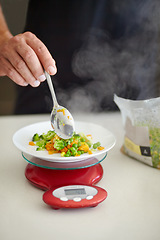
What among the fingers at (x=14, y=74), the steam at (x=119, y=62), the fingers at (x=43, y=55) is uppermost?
the fingers at (x=43, y=55)

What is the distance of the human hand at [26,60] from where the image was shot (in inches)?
41.7

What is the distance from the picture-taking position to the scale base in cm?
101

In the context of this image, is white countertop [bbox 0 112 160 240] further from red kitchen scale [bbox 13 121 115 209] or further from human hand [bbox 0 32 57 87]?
human hand [bbox 0 32 57 87]

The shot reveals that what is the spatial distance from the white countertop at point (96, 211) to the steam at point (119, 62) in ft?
2.71

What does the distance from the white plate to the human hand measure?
0.20 metres

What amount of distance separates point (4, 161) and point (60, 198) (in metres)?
0.45

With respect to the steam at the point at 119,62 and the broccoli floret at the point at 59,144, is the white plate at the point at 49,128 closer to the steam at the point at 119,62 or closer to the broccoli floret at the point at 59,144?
the broccoli floret at the point at 59,144

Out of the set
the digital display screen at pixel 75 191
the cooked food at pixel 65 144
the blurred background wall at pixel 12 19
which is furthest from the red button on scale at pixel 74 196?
the blurred background wall at pixel 12 19

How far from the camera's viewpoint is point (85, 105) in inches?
77.8

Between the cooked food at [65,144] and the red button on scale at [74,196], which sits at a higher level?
the cooked food at [65,144]

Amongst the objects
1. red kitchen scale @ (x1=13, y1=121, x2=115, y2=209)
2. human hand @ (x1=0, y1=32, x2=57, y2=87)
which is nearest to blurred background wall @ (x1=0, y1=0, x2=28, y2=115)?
human hand @ (x1=0, y1=32, x2=57, y2=87)

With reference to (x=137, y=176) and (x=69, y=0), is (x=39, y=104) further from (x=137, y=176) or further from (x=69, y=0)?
(x=137, y=176)

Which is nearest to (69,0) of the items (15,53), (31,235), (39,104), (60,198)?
(39,104)

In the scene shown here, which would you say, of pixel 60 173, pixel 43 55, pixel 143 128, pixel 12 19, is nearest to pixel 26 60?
pixel 43 55
